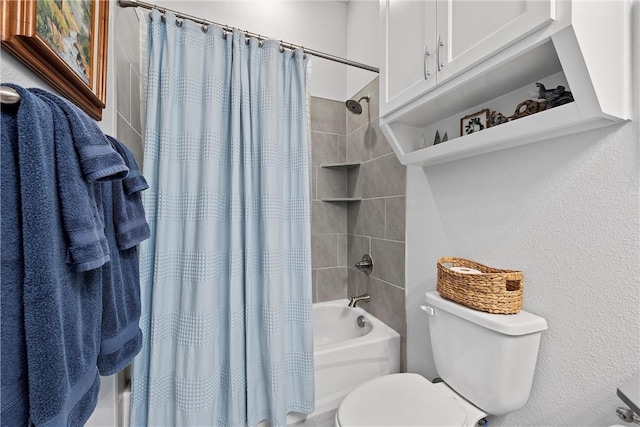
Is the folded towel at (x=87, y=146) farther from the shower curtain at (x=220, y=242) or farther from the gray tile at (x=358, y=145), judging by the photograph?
the gray tile at (x=358, y=145)

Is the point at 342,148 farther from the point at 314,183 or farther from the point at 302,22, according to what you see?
the point at 302,22

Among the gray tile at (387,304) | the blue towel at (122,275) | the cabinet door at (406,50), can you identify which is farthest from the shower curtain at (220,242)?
the gray tile at (387,304)

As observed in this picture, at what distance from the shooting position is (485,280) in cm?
92

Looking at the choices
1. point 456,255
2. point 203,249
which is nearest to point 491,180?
point 456,255

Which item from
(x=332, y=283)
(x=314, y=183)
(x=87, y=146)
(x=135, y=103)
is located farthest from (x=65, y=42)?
(x=332, y=283)

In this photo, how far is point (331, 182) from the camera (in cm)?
223

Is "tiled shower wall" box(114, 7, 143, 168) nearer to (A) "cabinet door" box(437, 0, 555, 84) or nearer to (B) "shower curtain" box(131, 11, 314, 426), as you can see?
(B) "shower curtain" box(131, 11, 314, 426)

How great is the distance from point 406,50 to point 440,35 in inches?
7.1

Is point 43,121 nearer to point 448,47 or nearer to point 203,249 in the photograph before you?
point 203,249

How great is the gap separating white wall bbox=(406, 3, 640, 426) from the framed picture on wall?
52.1 inches

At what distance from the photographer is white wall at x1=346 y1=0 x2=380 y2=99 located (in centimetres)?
189

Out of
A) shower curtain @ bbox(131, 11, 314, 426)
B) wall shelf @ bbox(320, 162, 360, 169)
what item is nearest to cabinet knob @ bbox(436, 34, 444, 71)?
shower curtain @ bbox(131, 11, 314, 426)

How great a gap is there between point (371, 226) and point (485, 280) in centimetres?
102

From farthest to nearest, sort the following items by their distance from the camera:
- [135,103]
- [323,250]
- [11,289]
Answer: [323,250]
[135,103]
[11,289]
